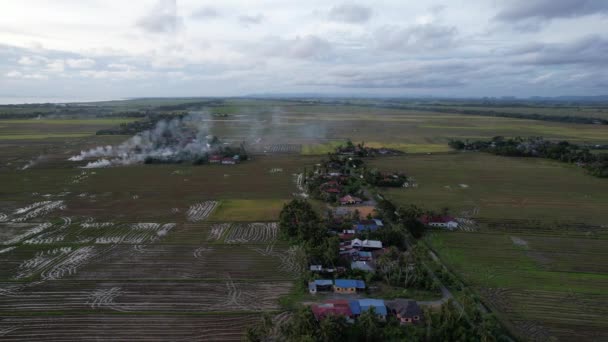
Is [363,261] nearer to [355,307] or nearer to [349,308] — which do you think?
[355,307]

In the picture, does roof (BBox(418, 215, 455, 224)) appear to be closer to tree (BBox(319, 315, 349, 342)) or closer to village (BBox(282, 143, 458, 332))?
village (BBox(282, 143, 458, 332))

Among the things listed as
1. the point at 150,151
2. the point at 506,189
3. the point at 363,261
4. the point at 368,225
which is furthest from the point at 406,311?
the point at 150,151

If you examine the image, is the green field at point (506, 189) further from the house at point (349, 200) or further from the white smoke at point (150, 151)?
the white smoke at point (150, 151)

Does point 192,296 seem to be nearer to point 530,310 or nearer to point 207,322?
point 207,322

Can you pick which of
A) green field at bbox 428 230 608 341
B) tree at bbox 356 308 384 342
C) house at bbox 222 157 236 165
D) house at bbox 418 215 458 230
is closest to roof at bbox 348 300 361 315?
tree at bbox 356 308 384 342

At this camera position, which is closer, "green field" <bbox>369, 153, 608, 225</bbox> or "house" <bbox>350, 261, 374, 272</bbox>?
"house" <bbox>350, 261, 374, 272</bbox>

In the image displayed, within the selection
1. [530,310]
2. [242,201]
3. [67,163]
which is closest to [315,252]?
[530,310]
